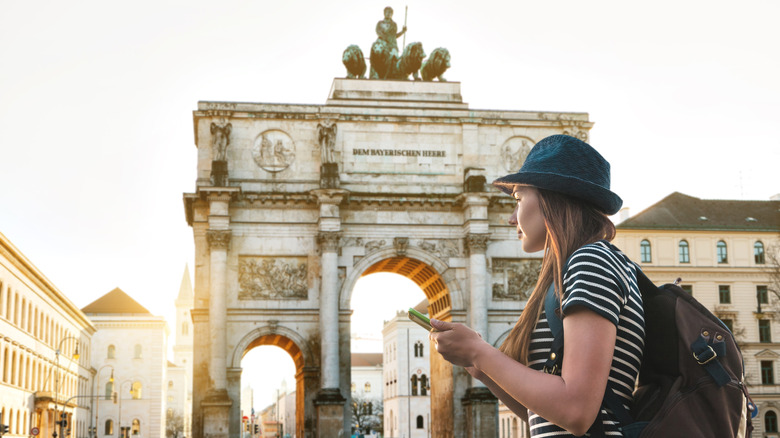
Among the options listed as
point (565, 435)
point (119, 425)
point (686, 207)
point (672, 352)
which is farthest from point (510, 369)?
point (119, 425)

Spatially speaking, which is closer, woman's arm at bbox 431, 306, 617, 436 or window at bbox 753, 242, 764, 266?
woman's arm at bbox 431, 306, 617, 436

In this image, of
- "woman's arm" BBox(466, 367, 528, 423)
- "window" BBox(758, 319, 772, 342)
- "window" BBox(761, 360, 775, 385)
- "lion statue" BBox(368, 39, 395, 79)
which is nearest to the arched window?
"window" BBox(758, 319, 772, 342)

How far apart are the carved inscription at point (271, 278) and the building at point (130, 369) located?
190ft

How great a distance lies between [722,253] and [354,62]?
2897 centimetres

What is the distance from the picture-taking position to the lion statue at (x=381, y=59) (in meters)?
42.3

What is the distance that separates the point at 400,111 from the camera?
40.7 m

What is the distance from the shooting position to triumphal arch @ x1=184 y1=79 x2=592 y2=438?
125 feet

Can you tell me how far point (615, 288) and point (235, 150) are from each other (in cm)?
3768

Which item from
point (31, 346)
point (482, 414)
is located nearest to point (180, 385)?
point (31, 346)

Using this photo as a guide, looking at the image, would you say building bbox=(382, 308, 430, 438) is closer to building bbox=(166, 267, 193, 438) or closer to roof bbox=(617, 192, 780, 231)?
building bbox=(166, 267, 193, 438)

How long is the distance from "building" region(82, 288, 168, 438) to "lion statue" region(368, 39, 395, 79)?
5884 centimetres

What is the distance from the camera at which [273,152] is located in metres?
40.1

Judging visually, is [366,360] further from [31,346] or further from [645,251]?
[31,346]

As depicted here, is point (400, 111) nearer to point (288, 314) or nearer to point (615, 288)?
point (288, 314)
